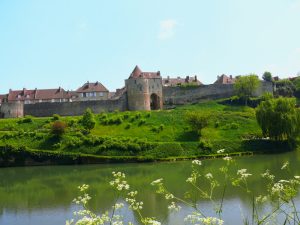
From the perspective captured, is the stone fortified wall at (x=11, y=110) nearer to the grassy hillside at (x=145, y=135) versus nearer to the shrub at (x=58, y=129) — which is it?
the grassy hillside at (x=145, y=135)

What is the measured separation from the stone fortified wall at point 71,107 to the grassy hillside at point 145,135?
6.24 meters

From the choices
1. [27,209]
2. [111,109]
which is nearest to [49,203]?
[27,209]

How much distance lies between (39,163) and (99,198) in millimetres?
19776

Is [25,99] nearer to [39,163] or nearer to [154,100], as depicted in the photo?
[154,100]

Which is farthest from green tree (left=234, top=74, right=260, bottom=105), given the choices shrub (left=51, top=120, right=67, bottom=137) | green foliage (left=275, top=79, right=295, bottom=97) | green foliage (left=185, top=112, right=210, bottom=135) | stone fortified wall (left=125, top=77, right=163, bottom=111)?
shrub (left=51, top=120, right=67, bottom=137)

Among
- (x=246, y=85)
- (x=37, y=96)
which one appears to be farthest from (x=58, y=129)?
(x=246, y=85)

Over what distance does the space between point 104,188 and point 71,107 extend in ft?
121

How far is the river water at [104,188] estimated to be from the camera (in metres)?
20.8

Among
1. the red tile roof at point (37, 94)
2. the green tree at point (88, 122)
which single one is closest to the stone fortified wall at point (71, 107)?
the red tile roof at point (37, 94)

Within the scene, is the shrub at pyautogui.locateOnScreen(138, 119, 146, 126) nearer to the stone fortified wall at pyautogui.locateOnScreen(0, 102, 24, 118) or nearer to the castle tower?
the castle tower

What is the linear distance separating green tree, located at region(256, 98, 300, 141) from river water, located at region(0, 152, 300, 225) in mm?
2782

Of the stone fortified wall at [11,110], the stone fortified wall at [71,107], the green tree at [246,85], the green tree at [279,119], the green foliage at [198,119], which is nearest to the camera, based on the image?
the green tree at [279,119]

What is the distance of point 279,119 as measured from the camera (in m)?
43.8

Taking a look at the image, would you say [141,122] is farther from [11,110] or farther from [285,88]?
[285,88]
